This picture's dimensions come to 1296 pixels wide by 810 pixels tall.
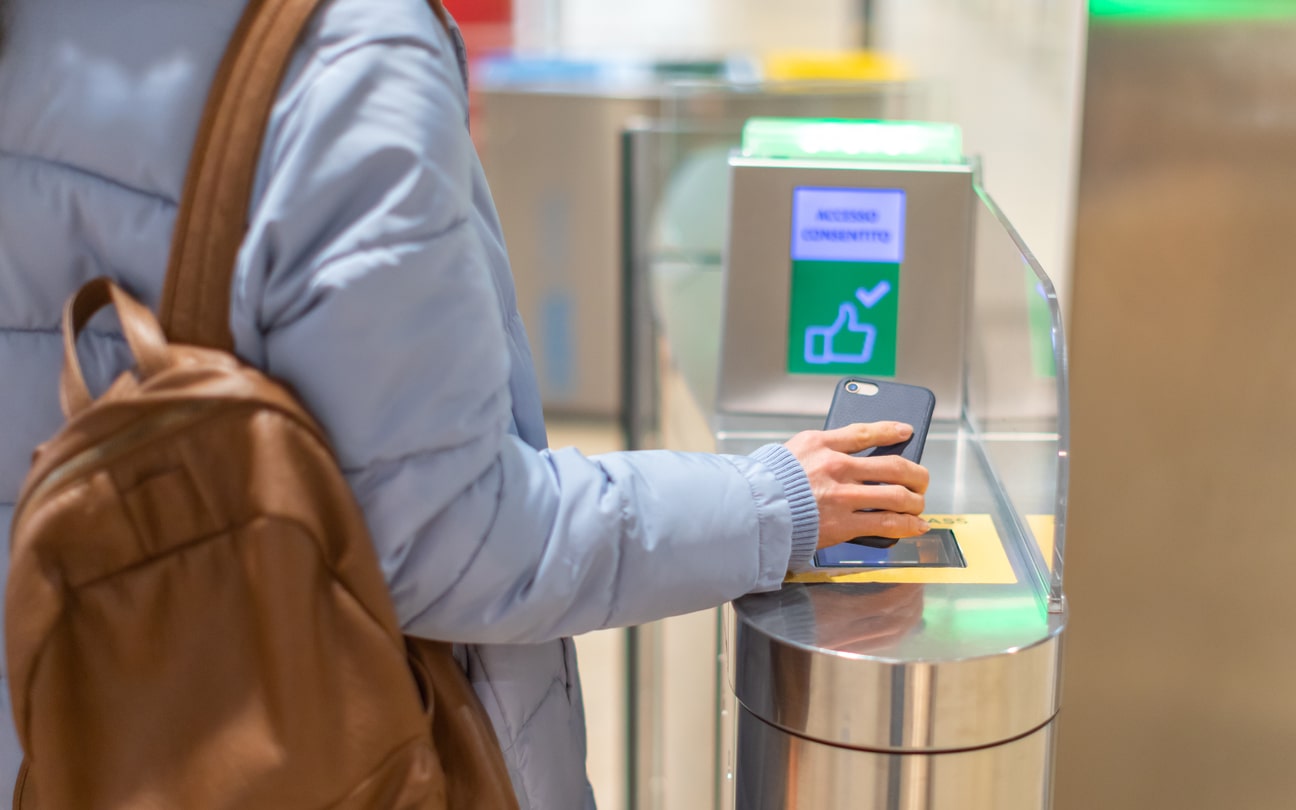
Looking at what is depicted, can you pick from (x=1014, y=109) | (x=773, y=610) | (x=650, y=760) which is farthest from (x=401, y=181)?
(x=1014, y=109)

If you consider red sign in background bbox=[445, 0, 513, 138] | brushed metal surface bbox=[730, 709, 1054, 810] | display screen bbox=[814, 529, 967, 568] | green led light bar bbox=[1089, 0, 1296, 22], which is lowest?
brushed metal surface bbox=[730, 709, 1054, 810]

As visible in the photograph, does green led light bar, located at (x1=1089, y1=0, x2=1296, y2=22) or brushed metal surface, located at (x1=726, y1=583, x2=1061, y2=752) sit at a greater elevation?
green led light bar, located at (x1=1089, y1=0, x2=1296, y2=22)

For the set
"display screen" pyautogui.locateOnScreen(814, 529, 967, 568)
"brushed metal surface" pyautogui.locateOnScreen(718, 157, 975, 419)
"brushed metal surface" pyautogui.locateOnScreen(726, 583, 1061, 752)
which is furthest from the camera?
"brushed metal surface" pyautogui.locateOnScreen(718, 157, 975, 419)

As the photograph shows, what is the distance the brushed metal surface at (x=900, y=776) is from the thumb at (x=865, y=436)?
0.21m

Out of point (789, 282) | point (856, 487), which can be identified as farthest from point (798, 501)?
point (789, 282)

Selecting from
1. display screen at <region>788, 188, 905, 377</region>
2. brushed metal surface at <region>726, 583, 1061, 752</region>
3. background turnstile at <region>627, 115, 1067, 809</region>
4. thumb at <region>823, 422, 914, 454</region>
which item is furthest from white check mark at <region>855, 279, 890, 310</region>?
brushed metal surface at <region>726, 583, 1061, 752</region>

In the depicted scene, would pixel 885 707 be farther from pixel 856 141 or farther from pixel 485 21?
pixel 485 21

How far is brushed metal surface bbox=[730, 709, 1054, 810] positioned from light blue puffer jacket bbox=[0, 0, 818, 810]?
18cm

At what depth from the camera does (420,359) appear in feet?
2.41

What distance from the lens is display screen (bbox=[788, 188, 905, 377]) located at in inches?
48.0

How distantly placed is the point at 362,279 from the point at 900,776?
49 centimetres

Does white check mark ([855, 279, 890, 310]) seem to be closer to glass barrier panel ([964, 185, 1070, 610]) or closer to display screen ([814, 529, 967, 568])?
glass barrier panel ([964, 185, 1070, 610])

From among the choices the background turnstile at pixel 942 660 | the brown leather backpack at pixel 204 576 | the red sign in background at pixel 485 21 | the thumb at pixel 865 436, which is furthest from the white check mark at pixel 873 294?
the red sign in background at pixel 485 21

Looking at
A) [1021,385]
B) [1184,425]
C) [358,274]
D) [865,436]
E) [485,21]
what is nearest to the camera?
[358,274]
